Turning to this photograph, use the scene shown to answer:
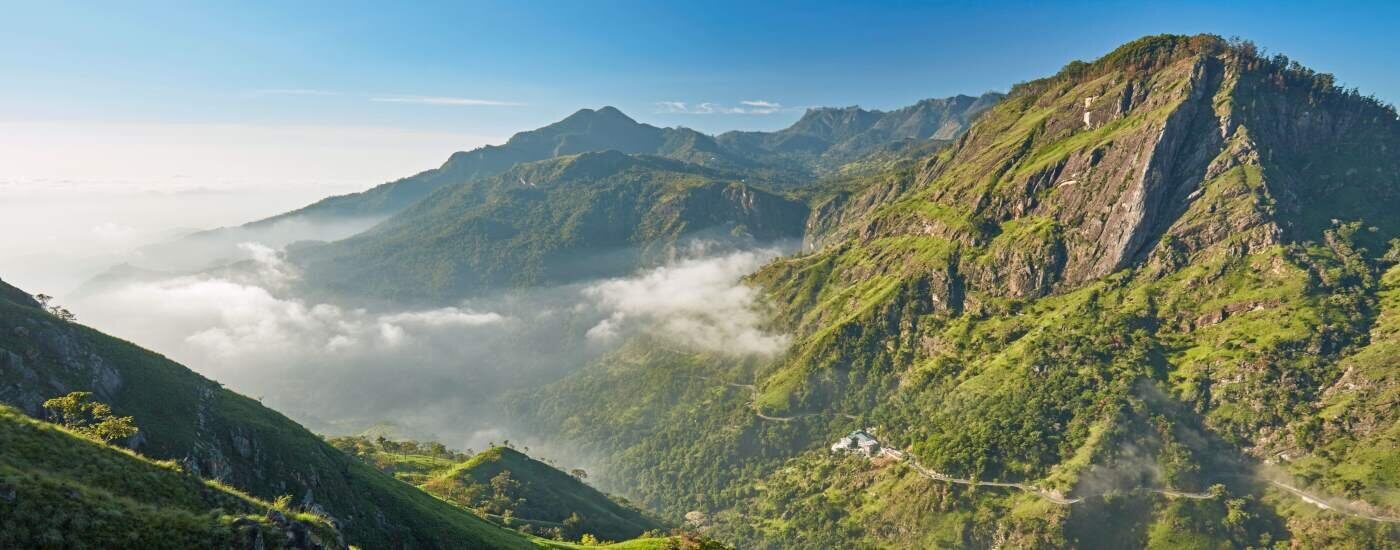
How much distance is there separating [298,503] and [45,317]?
5161 cm

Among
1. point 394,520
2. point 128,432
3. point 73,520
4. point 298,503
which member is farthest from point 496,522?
point 73,520

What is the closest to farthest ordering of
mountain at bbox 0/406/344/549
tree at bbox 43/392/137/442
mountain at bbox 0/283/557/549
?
mountain at bbox 0/406/344/549, tree at bbox 43/392/137/442, mountain at bbox 0/283/557/549

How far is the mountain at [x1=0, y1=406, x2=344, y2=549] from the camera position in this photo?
39.5 meters

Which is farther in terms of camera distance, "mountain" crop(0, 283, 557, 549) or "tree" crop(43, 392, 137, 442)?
"mountain" crop(0, 283, 557, 549)

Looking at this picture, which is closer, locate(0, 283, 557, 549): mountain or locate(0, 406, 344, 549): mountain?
locate(0, 406, 344, 549): mountain

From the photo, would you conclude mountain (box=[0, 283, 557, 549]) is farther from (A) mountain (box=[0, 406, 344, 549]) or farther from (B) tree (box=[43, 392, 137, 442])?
(A) mountain (box=[0, 406, 344, 549])

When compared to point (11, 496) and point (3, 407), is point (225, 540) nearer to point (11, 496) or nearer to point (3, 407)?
point (11, 496)

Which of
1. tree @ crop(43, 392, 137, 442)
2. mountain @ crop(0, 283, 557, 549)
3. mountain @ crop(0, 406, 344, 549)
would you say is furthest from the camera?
mountain @ crop(0, 283, 557, 549)

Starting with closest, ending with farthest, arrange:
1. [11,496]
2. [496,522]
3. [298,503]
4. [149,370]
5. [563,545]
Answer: [11,496], [298,503], [149,370], [563,545], [496,522]

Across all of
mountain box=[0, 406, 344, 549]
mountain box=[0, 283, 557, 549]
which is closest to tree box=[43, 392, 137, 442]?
mountain box=[0, 283, 557, 549]

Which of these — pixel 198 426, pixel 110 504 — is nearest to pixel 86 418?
pixel 198 426

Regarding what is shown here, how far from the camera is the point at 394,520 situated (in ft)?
374

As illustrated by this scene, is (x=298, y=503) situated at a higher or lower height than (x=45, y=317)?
lower

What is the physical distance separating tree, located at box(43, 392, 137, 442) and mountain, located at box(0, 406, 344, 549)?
11.6 metres
